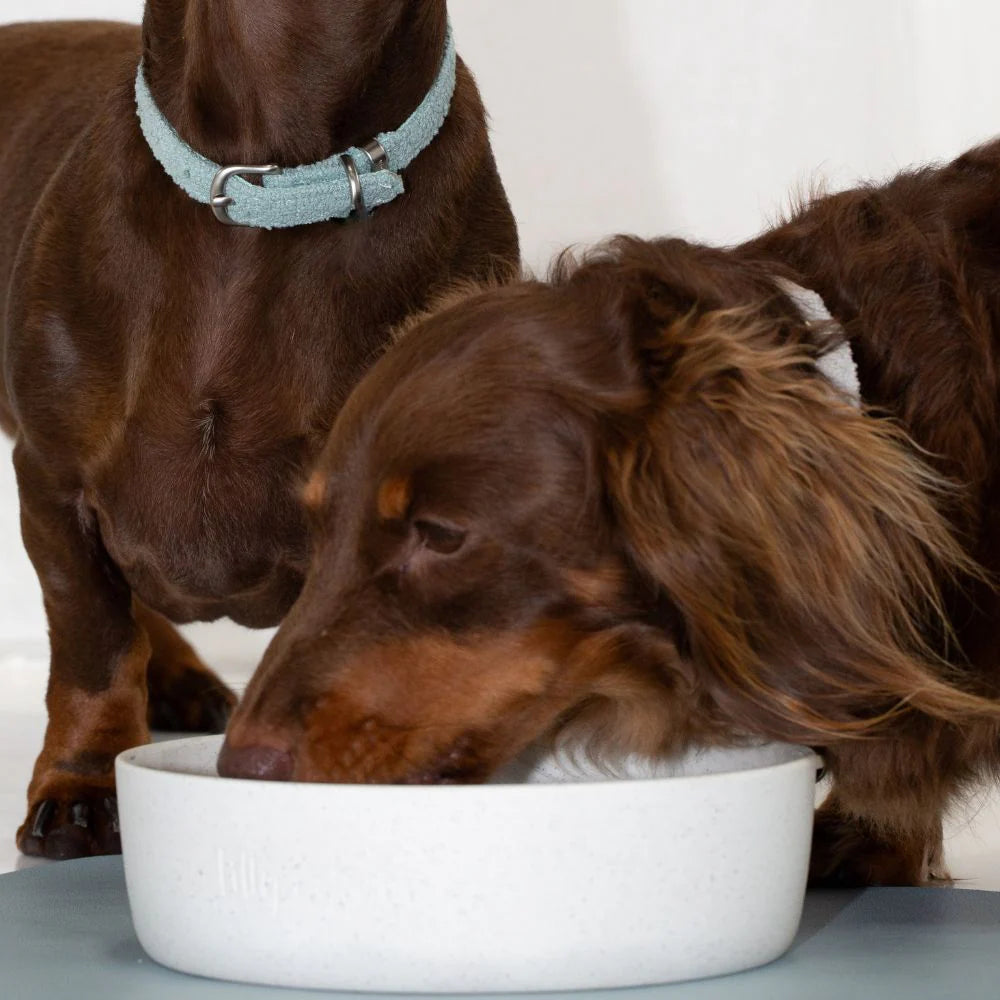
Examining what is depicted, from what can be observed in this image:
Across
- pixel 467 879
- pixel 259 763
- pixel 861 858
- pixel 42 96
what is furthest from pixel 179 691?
pixel 467 879

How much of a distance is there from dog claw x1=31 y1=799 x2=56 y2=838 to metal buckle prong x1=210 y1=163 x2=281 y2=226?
0.93 meters

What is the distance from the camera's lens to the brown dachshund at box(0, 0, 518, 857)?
9.15 ft

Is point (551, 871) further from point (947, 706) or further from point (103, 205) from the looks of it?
point (103, 205)

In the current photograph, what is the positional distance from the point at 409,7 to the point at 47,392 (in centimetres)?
80

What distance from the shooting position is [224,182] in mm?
2758

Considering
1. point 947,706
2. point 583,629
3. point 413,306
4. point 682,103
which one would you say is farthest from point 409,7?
point 682,103

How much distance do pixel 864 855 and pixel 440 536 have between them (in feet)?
2.92

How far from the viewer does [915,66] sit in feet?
15.8

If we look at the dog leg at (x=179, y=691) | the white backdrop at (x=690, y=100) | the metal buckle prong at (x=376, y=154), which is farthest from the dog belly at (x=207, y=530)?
the white backdrop at (x=690, y=100)

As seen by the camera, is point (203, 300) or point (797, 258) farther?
point (203, 300)

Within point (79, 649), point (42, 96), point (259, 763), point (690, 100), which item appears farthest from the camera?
point (690, 100)

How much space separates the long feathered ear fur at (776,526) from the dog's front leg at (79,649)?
1204 millimetres

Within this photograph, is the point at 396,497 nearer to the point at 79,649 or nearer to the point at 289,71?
the point at 289,71

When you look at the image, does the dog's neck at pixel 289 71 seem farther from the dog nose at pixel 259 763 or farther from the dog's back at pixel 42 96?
the dog nose at pixel 259 763
